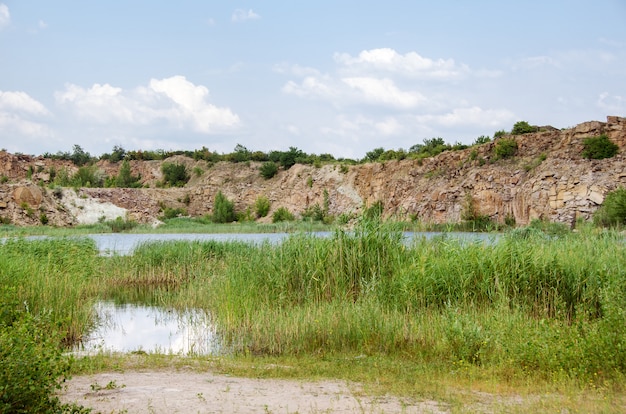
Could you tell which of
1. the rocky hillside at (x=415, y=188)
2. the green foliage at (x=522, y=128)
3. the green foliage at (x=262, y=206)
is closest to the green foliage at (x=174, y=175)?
the rocky hillside at (x=415, y=188)

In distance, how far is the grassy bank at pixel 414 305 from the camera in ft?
27.9

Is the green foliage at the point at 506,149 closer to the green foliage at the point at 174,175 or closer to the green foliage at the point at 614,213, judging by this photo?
the green foliage at the point at 614,213

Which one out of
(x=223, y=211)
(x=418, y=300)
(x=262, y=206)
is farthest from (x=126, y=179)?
(x=418, y=300)

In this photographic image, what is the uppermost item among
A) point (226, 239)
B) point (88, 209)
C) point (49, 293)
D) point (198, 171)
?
point (198, 171)

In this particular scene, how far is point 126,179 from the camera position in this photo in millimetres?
81375

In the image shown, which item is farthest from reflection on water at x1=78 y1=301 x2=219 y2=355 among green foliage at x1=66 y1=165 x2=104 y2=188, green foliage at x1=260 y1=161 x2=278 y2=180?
green foliage at x1=66 y1=165 x2=104 y2=188

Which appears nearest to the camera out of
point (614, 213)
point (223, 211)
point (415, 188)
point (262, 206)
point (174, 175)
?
point (614, 213)

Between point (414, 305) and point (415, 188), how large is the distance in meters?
43.3

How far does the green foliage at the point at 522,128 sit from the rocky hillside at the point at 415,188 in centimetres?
159

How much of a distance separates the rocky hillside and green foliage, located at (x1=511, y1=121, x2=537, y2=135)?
1.59 metres

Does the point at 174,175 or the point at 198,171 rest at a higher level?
the point at 198,171

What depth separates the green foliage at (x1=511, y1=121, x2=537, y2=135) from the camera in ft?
175

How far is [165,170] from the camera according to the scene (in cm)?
8181

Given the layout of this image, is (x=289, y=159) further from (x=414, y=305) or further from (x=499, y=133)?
(x=414, y=305)
